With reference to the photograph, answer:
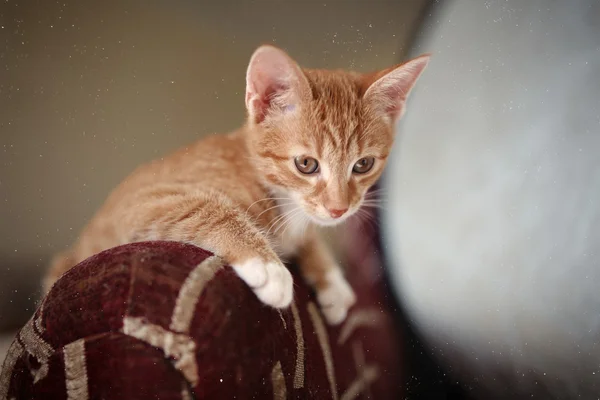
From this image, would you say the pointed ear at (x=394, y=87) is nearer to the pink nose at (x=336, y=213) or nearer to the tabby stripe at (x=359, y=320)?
the pink nose at (x=336, y=213)

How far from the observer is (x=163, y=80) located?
684 mm

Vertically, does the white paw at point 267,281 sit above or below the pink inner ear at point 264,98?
below

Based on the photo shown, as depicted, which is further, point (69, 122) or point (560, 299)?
point (560, 299)

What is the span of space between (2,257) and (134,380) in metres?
0.26

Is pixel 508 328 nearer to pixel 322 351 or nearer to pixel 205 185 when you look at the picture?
pixel 322 351

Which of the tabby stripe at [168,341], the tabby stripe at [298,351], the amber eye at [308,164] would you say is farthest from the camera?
the amber eye at [308,164]

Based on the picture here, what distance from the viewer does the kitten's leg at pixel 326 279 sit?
0.79m

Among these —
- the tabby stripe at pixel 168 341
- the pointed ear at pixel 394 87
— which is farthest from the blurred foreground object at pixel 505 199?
the tabby stripe at pixel 168 341

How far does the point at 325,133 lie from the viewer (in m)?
0.78

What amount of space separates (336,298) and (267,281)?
6.8 inches

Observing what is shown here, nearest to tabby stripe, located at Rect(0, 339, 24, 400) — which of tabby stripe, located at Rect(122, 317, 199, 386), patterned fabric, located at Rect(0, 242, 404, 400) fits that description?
patterned fabric, located at Rect(0, 242, 404, 400)

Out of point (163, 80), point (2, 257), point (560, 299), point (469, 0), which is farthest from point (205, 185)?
point (560, 299)

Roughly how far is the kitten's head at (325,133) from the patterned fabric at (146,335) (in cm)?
20

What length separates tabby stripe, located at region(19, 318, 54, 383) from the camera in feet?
1.89
